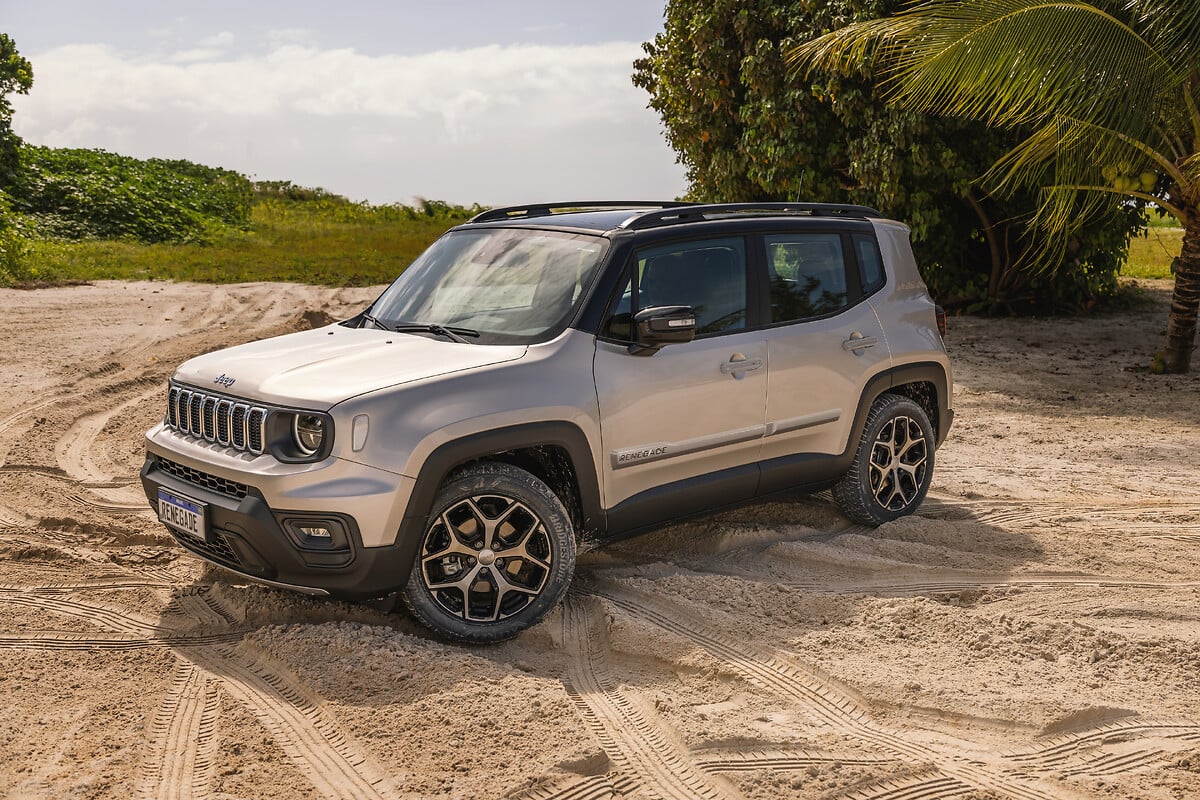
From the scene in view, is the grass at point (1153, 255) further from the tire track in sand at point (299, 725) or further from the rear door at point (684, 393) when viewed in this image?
the tire track in sand at point (299, 725)

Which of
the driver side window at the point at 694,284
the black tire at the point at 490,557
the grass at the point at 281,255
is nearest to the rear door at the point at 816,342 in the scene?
the driver side window at the point at 694,284

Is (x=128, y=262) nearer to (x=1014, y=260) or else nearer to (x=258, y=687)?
(x=1014, y=260)

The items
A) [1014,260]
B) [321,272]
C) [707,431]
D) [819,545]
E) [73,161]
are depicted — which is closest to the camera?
[707,431]

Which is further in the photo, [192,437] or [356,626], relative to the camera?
[192,437]

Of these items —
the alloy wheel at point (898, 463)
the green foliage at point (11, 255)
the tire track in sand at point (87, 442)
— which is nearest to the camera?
the alloy wheel at point (898, 463)

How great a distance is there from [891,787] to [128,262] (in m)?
21.4

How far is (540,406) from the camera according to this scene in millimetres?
4820

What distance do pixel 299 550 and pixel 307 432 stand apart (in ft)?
1.55

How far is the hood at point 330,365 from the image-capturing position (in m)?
4.60

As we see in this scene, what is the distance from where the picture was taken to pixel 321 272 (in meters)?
21.6

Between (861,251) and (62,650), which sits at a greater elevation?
(861,251)

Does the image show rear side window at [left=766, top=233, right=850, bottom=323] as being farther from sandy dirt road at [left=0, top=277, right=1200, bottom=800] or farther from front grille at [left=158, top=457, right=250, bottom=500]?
front grille at [left=158, top=457, right=250, bottom=500]

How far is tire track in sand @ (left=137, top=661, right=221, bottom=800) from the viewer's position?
12.1 ft

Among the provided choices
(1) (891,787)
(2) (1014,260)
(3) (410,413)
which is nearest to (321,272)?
(2) (1014,260)
